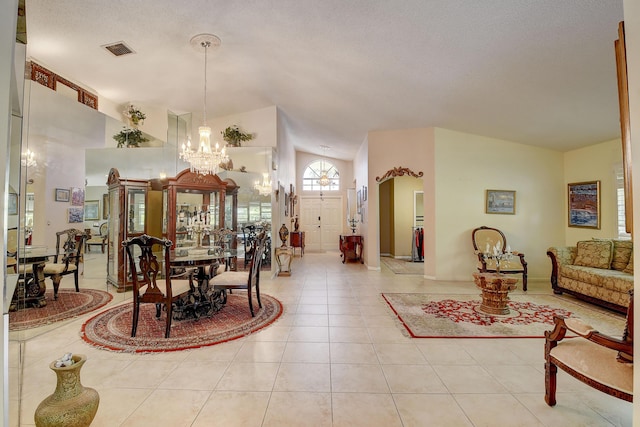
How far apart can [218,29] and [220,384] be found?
354 centimetres

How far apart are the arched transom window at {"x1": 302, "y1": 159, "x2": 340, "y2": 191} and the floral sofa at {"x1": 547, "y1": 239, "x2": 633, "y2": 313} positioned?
6779 mm

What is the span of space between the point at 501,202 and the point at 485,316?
9.88 feet

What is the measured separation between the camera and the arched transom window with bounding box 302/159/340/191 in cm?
1037

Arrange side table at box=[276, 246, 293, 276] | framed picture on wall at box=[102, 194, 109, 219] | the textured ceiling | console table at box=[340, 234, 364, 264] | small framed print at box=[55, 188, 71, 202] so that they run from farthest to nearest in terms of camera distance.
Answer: console table at box=[340, 234, 364, 264] → side table at box=[276, 246, 293, 276] → framed picture on wall at box=[102, 194, 109, 219] → small framed print at box=[55, 188, 71, 202] → the textured ceiling

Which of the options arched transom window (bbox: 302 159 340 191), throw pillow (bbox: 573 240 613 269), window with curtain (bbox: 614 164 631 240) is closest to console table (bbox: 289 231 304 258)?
arched transom window (bbox: 302 159 340 191)

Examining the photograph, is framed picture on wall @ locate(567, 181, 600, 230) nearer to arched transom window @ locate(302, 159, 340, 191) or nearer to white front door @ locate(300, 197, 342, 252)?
white front door @ locate(300, 197, 342, 252)

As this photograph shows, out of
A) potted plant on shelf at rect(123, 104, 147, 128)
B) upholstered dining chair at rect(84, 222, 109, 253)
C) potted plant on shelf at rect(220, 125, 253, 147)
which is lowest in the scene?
upholstered dining chair at rect(84, 222, 109, 253)

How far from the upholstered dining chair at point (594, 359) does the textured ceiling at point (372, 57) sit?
8.13ft

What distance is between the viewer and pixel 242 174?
5.84m

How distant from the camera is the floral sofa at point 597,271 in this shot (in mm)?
3638

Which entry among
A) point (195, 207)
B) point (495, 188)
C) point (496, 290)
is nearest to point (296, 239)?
point (195, 207)

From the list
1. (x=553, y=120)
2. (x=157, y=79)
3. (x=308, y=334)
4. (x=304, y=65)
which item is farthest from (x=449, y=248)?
(x=157, y=79)

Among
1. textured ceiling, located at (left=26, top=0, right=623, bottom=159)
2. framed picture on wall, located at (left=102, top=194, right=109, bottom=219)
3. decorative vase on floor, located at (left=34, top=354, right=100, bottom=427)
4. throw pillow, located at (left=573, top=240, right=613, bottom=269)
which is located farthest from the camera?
framed picture on wall, located at (left=102, top=194, right=109, bottom=219)

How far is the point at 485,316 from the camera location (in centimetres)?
358
